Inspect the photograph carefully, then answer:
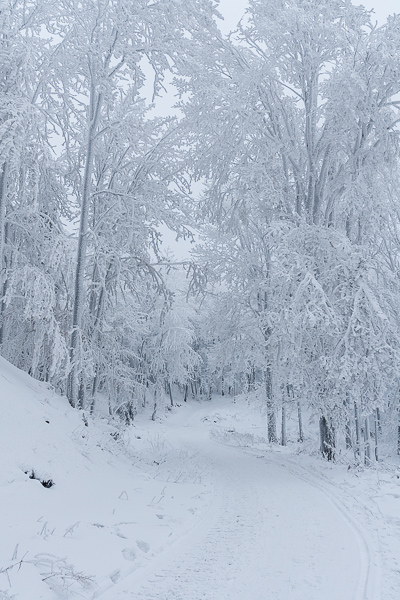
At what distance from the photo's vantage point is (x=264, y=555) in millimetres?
4926

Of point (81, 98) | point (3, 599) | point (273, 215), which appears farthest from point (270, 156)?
point (3, 599)

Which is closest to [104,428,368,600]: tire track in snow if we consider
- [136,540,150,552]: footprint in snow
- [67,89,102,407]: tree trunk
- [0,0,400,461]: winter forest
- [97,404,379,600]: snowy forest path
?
[97,404,379,600]: snowy forest path

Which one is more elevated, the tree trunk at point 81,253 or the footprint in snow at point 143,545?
the tree trunk at point 81,253

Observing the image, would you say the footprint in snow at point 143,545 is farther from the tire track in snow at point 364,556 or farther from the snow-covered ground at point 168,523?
the tire track in snow at point 364,556

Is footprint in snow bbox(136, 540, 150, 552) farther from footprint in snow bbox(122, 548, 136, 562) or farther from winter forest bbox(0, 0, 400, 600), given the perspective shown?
winter forest bbox(0, 0, 400, 600)

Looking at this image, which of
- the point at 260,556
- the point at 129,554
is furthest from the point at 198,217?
the point at 129,554

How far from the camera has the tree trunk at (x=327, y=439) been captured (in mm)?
11117

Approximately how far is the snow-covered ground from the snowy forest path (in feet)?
0.06

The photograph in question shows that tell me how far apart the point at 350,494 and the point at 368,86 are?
8.52m

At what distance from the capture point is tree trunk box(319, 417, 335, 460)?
1112cm

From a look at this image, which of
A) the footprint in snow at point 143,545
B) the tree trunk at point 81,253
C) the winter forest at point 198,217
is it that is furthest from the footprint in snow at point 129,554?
the tree trunk at point 81,253

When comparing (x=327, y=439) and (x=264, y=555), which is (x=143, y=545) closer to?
(x=264, y=555)

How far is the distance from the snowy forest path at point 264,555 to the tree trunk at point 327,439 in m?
3.02

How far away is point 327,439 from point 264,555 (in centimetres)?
686
